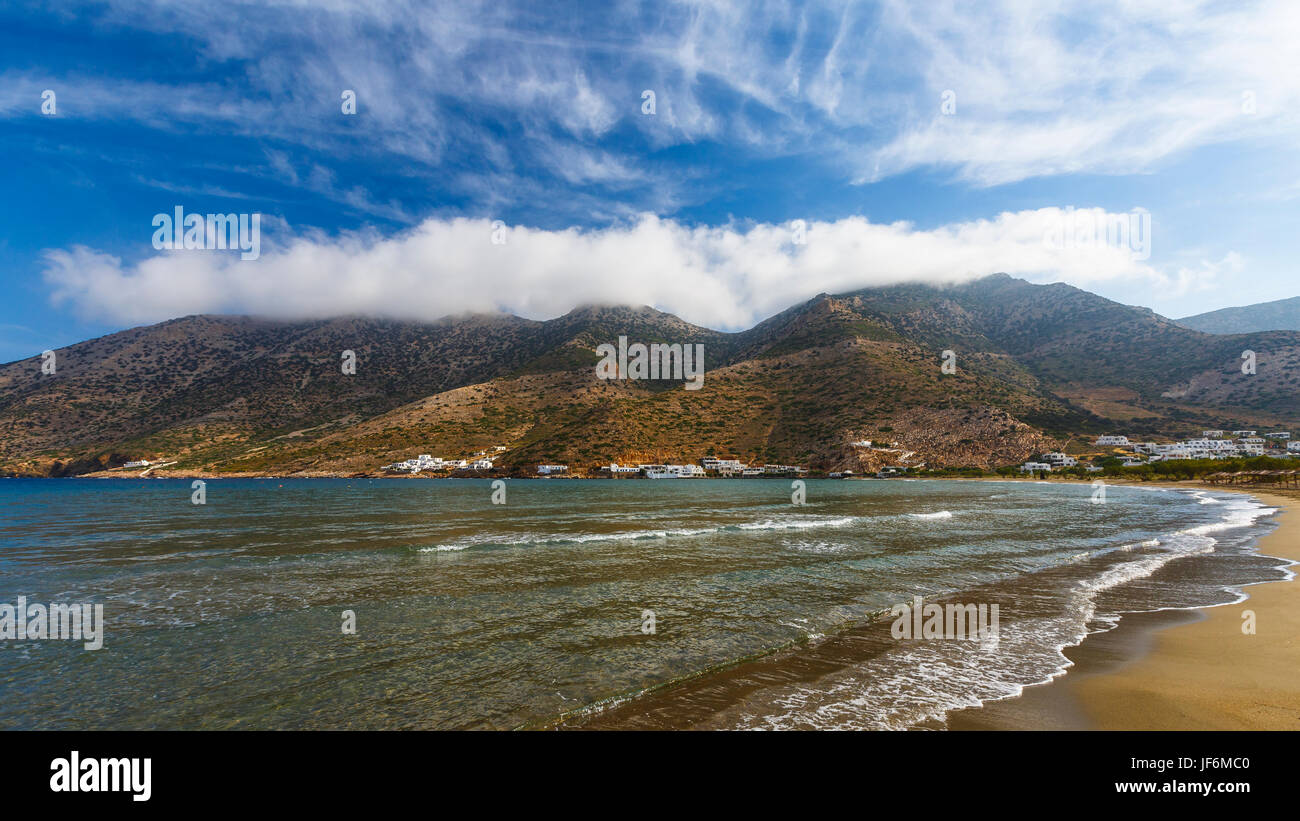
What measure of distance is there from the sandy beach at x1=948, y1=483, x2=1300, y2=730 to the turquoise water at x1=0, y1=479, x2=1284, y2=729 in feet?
1.96

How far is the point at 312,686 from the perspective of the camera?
873cm

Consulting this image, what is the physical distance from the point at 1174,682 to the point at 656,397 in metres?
140

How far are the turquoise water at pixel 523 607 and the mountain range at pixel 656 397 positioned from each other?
3634 inches

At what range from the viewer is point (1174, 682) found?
8852mm

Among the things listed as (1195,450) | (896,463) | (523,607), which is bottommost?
(896,463)

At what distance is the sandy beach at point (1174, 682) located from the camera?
7.39 meters
